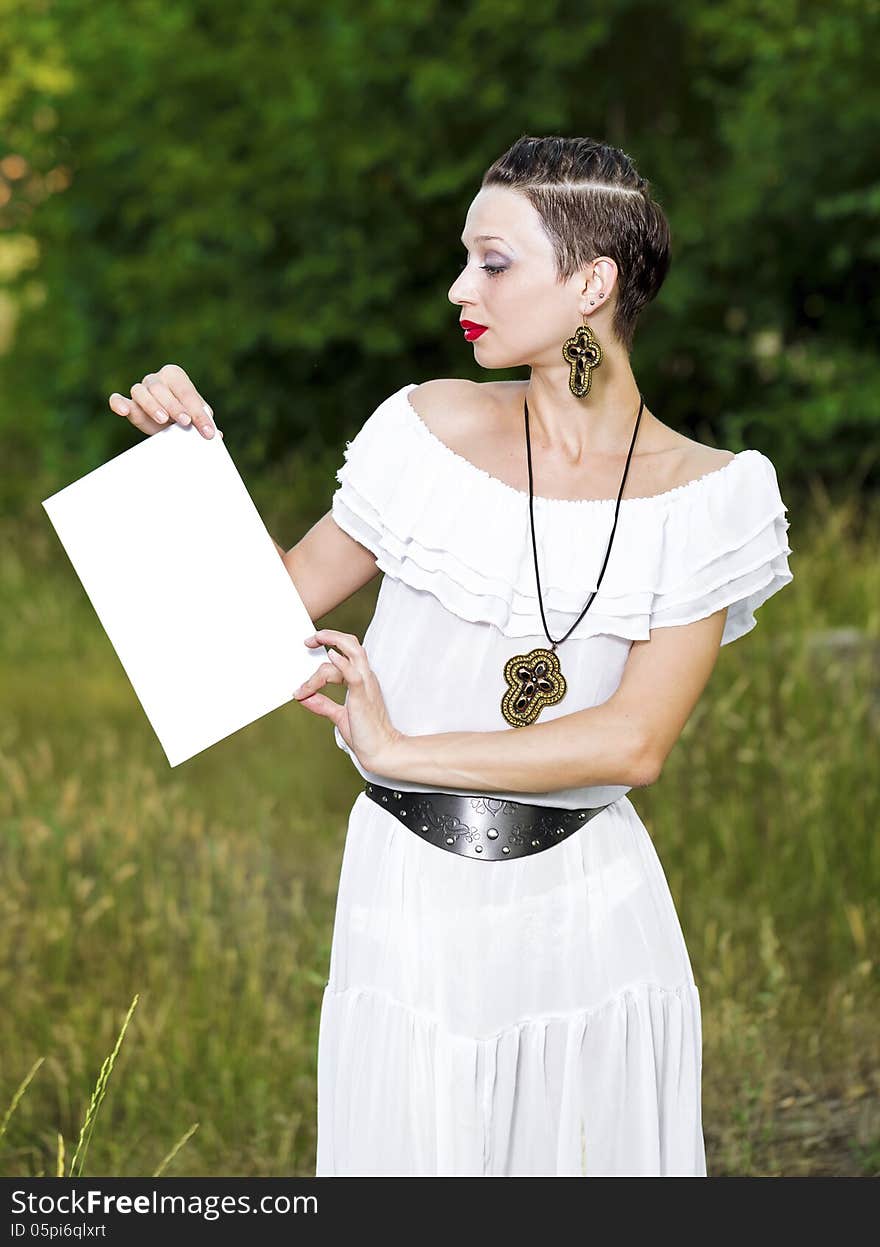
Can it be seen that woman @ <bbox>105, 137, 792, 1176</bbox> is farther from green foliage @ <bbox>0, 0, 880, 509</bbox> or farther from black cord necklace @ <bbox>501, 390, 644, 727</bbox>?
green foliage @ <bbox>0, 0, 880, 509</bbox>

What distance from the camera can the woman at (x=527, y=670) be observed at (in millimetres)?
1906

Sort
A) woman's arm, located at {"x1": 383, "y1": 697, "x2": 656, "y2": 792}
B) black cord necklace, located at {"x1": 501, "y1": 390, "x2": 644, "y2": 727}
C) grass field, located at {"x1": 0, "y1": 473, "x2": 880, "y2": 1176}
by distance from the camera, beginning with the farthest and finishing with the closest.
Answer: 1. grass field, located at {"x1": 0, "y1": 473, "x2": 880, "y2": 1176}
2. black cord necklace, located at {"x1": 501, "y1": 390, "x2": 644, "y2": 727}
3. woman's arm, located at {"x1": 383, "y1": 697, "x2": 656, "y2": 792}

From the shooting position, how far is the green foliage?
29.3ft

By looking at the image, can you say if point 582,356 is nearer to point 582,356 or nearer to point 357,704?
point 582,356

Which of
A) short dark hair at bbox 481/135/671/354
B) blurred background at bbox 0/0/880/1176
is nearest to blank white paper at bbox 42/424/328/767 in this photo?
short dark hair at bbox 481/135/671/354

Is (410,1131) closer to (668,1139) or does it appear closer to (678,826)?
(668,1139)

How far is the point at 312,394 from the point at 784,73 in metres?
3.78

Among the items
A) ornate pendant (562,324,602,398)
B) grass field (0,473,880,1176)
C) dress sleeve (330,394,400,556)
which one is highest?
ornate pendant (562,324,602,398)

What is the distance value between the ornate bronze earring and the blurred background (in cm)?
200

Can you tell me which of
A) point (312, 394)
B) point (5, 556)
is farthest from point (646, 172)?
point (5, 556)

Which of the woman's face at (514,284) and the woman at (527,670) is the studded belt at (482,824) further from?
the woman's face at (514,284)

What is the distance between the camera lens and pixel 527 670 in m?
1.96

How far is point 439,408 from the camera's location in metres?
2.07

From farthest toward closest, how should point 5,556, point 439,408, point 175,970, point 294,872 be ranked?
point 5,556
point 294,872
point 175,970
point 439,408
